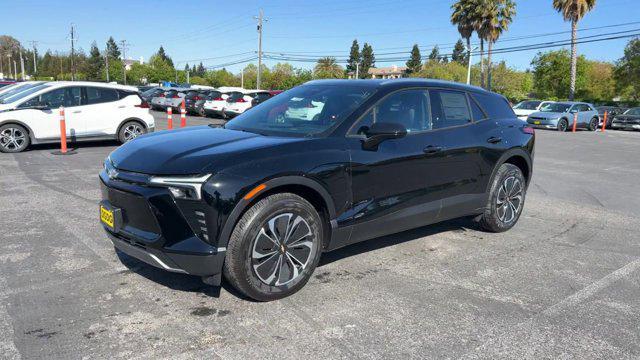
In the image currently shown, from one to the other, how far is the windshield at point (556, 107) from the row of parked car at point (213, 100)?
1357cm

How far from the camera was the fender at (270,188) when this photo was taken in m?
3.32

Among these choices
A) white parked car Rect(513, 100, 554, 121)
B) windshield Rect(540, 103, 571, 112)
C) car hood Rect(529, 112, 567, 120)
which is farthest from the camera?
white parked car Rect(513, 100, 554, 121)

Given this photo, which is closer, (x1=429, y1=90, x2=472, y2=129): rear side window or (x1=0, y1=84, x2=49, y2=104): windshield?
(x1=429, y1=90, x2=472, y2=129): rear side window

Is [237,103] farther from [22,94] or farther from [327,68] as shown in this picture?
[327,68]

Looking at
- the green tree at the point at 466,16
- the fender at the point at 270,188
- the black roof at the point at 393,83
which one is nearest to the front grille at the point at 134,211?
the fender at the point at 270,188

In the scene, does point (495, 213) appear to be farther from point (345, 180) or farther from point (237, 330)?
point (237, 330)

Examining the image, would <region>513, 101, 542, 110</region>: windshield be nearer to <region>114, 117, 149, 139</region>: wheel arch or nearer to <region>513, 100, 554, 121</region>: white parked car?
<region>513, 100, 554, 121</region>: white parked car

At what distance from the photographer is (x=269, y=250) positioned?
3.59 m

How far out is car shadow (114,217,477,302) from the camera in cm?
388

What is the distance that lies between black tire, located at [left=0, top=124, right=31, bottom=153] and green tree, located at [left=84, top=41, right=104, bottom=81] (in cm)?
9082

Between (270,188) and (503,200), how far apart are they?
10.9 feet

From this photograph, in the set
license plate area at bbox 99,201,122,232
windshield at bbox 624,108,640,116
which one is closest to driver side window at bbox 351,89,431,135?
license plate area at bbox 99,201,122,232

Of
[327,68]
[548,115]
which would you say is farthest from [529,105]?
[327,68]

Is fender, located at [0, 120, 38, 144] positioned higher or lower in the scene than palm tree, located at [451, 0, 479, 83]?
lower
